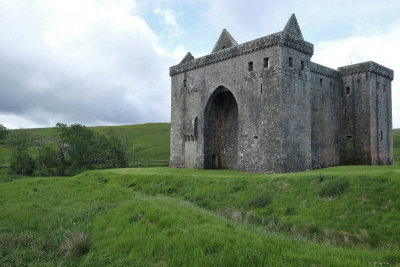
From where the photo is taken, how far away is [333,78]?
31875mm

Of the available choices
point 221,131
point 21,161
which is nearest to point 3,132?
point 21,161

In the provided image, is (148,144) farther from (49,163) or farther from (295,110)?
(295,110)

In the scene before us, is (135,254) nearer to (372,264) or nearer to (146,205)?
(146,205)

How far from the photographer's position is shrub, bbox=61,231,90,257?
8806mm

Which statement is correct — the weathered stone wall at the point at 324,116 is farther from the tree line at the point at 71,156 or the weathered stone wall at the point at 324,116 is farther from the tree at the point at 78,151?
the tree at the point at 78,151

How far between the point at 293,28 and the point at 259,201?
55.6 feet

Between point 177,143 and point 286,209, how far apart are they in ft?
65.5

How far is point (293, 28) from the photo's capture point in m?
26.6

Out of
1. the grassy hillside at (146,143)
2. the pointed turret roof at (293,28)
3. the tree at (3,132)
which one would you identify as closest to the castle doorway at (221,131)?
the pointed turret roof at (293,28)

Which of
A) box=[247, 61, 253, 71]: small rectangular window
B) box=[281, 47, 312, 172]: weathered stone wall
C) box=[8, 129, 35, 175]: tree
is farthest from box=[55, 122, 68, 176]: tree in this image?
box=[281, 47, 312, 172]: weathered stone wall

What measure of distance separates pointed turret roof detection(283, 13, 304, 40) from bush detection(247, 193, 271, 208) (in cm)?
1489

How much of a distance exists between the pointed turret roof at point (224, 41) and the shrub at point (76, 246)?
25.5 m

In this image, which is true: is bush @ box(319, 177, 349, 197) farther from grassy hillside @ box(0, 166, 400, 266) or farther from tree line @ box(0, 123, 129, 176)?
tree line @ box(0, 123, 129, 176)

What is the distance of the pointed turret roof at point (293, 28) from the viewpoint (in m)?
25.9
